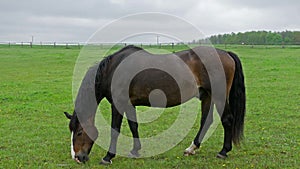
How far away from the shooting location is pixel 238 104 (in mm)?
5867

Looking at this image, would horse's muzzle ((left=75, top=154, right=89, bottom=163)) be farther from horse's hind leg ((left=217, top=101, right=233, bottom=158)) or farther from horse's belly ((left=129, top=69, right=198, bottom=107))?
horse's hind leg ((left=217, top=101, right=233, bottom=158))

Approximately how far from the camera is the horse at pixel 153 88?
17.7ft

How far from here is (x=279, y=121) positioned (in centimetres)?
816

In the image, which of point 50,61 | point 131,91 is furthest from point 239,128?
point 50,61

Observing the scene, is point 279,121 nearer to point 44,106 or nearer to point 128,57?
point 128,57

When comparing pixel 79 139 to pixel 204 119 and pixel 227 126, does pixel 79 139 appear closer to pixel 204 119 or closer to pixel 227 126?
pixel 204 119

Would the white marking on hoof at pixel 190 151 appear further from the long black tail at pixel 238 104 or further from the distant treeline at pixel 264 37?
the distant treeline at pixel 264 37

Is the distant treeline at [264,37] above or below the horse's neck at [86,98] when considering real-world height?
above

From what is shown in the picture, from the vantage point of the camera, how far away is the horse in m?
5.39

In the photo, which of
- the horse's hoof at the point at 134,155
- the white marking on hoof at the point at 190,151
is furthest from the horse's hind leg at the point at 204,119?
the horse's hoof at the point at 134,155

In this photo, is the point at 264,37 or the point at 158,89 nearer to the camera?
the point at 158,89

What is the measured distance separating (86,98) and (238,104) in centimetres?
253

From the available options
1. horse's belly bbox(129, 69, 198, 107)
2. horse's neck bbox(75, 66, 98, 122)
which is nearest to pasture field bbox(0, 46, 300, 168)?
horse's neck bbox(75, 66, 98, 122)

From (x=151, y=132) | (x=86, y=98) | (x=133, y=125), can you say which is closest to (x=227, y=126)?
(x=133, y=125)
